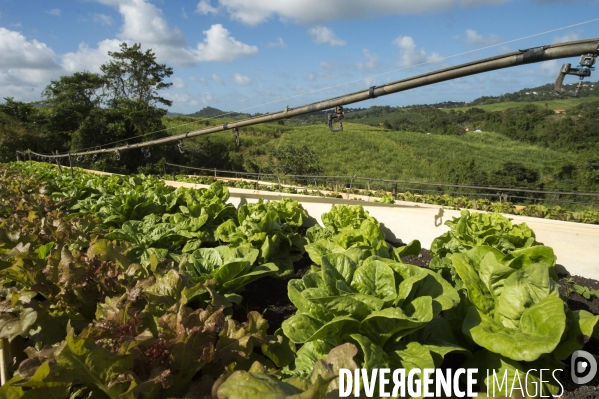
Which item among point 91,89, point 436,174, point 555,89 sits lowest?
point 436,174

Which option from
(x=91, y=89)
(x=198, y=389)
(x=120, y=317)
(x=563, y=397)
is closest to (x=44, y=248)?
(x=120, y=317)

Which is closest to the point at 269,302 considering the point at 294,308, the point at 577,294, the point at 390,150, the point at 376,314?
the point at 294,308

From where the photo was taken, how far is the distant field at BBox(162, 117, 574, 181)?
37.2 metres

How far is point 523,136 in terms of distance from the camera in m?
49.3

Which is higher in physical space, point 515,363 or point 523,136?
point 515,363

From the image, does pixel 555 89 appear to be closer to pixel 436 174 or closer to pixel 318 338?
pixel 318 338

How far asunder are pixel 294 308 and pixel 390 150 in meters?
42.6

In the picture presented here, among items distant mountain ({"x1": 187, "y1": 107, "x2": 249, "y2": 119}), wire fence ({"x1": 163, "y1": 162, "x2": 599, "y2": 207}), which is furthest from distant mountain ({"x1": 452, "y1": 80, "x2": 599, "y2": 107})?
wire fence ({"x1": 163, "y1": 162, "x2": 599, "y2": 207})

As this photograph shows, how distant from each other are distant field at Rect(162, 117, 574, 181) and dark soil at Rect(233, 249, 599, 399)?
31.2 metres

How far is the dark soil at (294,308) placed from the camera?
1.81m

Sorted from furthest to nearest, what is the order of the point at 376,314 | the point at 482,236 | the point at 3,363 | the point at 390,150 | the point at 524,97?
the point at 524,97
the point at 390,150
the point at 482,236
the point at 376,314
the point at 3,363

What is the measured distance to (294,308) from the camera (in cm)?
274

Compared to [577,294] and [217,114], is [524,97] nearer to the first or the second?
[217,114]

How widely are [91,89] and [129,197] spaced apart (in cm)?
3199
